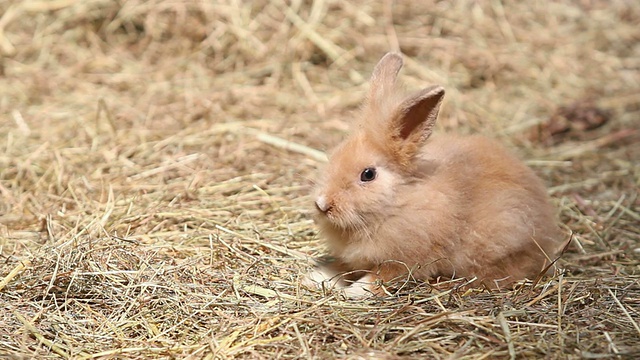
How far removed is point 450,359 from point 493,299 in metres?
0.64

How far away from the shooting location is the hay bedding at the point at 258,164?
3084mm

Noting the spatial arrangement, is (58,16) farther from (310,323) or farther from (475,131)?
(310,323)

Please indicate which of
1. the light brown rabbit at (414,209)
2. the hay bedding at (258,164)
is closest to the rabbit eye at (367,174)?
the light brown rabbit at (414,209)

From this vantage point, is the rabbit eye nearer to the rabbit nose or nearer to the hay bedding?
the rabbit nose

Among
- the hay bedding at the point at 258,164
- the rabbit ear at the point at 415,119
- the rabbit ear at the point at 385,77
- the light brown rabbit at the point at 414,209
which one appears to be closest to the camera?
the hay bedding at the point at 258,164

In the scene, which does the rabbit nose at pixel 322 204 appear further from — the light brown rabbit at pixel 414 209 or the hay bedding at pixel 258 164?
the hay bedding at pixel 258 164

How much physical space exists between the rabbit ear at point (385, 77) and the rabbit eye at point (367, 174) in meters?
0.37

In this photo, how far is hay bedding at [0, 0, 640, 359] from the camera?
308cm

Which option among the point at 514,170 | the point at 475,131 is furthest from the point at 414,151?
the point at 475,131

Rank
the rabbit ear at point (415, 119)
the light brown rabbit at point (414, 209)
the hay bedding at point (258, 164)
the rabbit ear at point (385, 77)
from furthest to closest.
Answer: the rabbit ear at point (385, 77) < the light brown rabbit at point (414, 209) < the rabbit ear at point (415, 119) < the hay bedding at point (258, 164)

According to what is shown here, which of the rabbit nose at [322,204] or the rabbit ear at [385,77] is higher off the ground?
the rabbit ear at [385,77]

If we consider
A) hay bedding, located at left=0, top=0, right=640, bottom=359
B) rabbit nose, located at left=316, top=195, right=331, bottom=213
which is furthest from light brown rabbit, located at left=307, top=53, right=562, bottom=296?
hay bedding, located at left=0, top=0, right=640, bottom=359

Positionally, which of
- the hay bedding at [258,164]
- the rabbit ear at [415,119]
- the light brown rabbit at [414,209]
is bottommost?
the hay bedding at [258,164]

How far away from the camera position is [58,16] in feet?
22.0
